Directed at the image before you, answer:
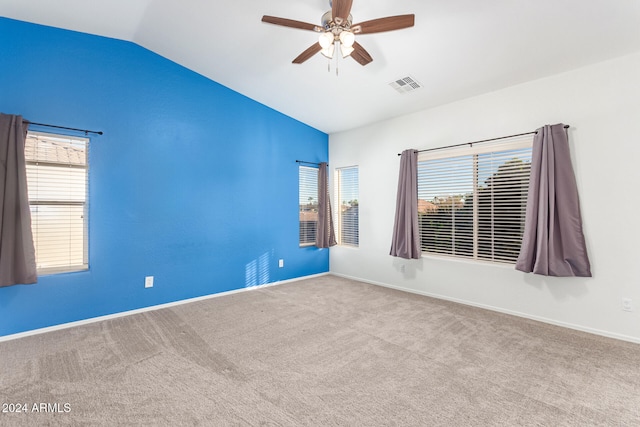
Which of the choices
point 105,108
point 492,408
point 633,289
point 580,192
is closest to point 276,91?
point 105,108

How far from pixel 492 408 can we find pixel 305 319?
2020 millimetres

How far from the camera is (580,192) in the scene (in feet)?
10.3

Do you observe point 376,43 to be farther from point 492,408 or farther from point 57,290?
point 57,290

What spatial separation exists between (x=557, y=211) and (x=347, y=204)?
10.8 ft

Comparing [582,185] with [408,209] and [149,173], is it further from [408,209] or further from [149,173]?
[149,173]

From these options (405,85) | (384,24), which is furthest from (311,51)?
(405,85)

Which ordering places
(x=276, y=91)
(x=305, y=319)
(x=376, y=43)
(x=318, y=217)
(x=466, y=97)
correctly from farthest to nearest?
(x=318, y=217), (x=276, y=91), (x=466, y=97), (x=305, y=319), (x=376, y=43)

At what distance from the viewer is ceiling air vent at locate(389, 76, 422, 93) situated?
3665 millimetres

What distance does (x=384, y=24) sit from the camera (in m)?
→ 2.31

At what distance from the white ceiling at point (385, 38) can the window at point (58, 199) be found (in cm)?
131

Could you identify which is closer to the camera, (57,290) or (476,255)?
(57,290)

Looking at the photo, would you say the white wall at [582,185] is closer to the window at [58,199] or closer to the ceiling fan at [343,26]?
the ceiling fan at [343,26]

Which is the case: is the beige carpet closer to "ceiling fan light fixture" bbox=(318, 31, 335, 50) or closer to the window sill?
the window sill

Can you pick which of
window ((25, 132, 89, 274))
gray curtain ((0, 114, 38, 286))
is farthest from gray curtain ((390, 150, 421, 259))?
gray curtain ((0, 114, 38, 286))
